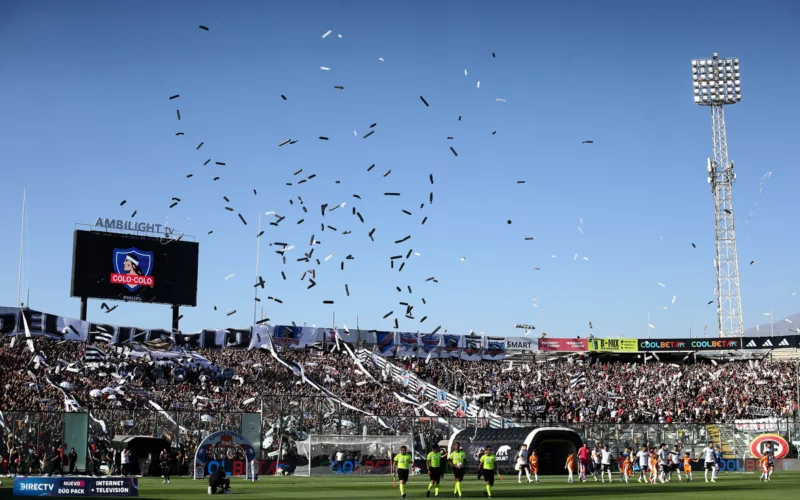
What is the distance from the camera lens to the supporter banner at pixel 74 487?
1206 inches

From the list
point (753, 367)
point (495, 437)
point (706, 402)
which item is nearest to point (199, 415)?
point (495, 437)

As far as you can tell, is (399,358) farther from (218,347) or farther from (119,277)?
(119,277)

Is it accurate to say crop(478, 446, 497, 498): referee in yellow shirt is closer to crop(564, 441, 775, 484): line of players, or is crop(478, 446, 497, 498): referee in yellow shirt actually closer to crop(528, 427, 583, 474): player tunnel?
crop(564, 441, 775, 484): line of players

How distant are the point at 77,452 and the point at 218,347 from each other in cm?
4021

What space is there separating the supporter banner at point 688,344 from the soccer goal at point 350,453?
51560 mm

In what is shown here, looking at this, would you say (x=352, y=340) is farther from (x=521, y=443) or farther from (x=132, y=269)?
(x=521, y=443)

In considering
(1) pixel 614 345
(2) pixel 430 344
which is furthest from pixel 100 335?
(1) pixel 614 345

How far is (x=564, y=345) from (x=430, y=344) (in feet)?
54.5

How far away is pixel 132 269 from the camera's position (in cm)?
7862

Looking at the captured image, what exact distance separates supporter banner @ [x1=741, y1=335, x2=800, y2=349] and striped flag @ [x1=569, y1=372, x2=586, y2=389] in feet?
66.5

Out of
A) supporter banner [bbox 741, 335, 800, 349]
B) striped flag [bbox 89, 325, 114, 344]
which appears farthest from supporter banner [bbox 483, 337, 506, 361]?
striped flag [bbox 89, 325, 114, 344]

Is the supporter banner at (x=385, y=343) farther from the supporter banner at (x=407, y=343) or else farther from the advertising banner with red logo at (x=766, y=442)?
the advertising banner with red logo at (x=766, y=442)

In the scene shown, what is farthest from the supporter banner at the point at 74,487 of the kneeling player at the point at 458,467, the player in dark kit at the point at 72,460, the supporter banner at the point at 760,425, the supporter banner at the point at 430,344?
the supporter banner at the point at 430,344

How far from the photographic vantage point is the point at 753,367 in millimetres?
90750
